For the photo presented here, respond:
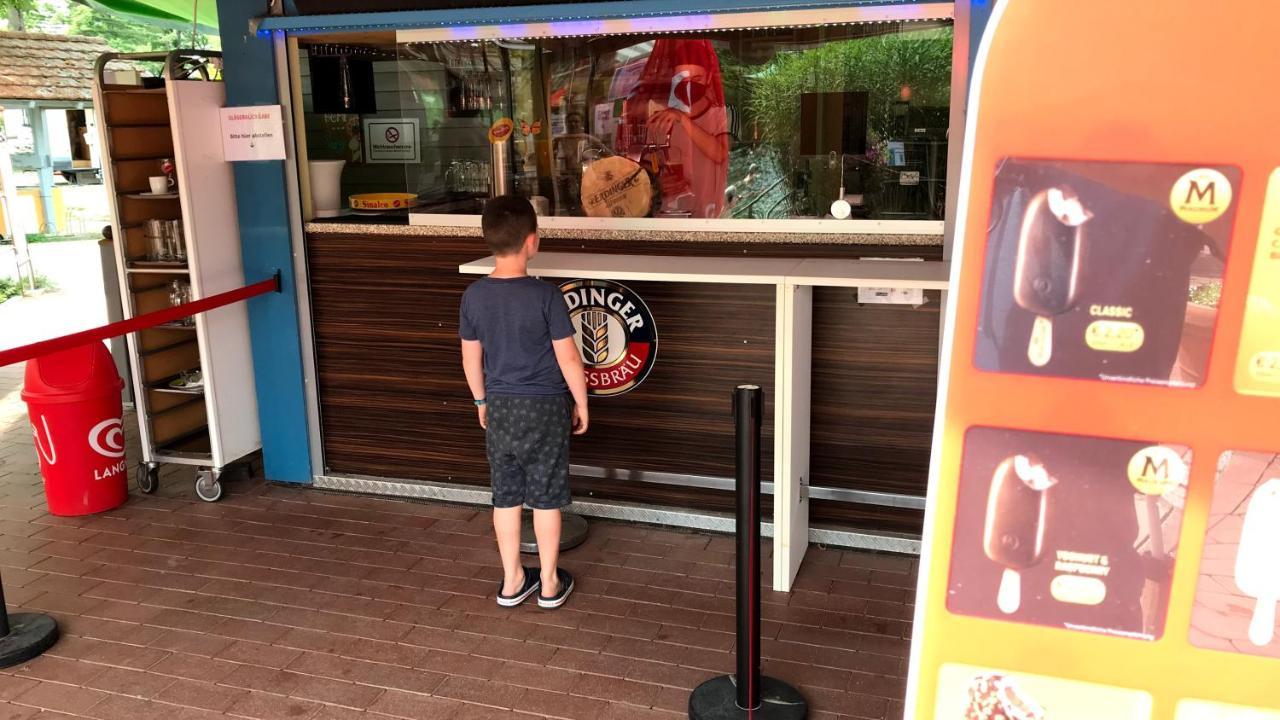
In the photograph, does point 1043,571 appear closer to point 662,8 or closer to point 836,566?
point 836,566

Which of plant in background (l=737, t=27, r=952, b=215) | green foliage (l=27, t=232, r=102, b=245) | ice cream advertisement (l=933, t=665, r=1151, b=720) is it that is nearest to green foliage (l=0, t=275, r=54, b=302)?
green foliage (l=27, t=232, r=102, b=245)

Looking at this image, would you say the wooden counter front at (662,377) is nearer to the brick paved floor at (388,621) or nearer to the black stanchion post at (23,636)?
the brick paved floor at (388,621)

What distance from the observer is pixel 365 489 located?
4.93 m

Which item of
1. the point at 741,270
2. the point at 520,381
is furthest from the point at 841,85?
the point at 520,381

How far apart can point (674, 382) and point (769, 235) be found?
73 cm

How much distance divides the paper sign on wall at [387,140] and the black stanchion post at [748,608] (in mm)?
3059

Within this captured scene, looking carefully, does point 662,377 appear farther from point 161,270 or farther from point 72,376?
point 72,376

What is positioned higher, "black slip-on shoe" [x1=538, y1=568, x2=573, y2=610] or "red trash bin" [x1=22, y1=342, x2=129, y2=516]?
"red trash bin" [x1=22, y1=342, x2=129, y2=516]

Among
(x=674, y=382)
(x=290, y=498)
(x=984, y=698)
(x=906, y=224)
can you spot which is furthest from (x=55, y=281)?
(x=984, y=698)

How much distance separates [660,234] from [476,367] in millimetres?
1071

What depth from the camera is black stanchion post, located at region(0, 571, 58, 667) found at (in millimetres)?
3420

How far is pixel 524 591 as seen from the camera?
3777 millimetres

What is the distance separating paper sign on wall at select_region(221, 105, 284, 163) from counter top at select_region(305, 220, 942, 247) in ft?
1.25

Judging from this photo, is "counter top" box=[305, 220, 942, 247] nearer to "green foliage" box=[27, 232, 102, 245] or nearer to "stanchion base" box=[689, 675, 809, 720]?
"stanchion base" box=[689, 675, 809, 720]
